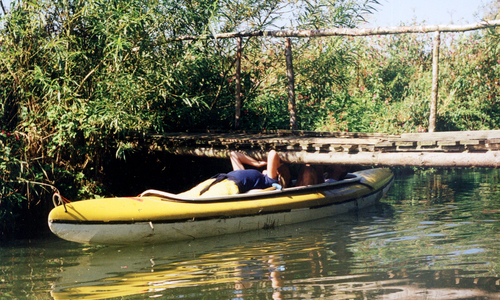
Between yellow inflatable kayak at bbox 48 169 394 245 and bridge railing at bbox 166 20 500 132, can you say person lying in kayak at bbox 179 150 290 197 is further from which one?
bridge railing at bbox 166 20 500 132

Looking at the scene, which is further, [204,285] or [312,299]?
[204,285]

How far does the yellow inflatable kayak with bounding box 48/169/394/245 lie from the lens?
552 centimetres

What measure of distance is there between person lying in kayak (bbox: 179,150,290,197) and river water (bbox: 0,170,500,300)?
605mm

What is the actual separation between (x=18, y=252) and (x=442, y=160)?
4798 mm

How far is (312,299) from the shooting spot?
12.1ft

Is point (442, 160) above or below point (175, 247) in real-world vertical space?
above

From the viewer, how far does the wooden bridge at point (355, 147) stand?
17.2ft

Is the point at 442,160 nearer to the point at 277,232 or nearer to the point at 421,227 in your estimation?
the point at 421,227

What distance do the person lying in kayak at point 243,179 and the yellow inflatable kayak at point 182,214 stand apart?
6.2 inches

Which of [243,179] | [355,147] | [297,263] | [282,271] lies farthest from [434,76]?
[282,271]

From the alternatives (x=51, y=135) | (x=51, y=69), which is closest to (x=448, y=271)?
(x=51, y=135)

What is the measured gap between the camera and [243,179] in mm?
6637

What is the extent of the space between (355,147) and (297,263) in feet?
6.41

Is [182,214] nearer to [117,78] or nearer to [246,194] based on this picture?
[246,194]
